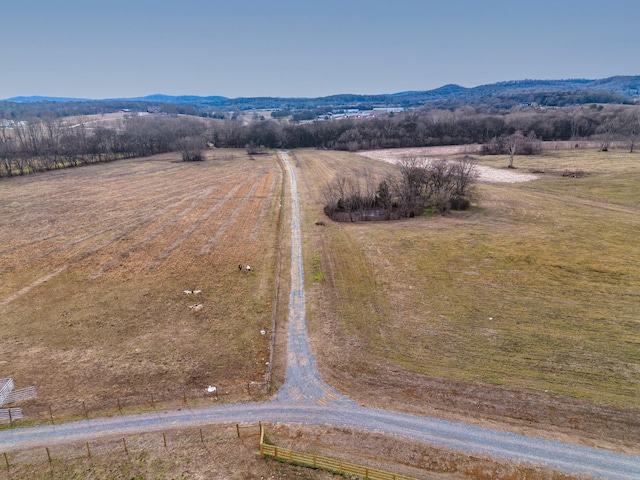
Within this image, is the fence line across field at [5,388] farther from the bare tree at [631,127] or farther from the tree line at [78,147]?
the bare tree at [631,127]

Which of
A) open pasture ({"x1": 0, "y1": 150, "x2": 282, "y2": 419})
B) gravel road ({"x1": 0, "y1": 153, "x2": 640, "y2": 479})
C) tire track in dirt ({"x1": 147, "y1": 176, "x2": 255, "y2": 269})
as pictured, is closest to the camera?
gravel road ({"x1": 0, "y1": 153, "x2": 640, "y2": 479})

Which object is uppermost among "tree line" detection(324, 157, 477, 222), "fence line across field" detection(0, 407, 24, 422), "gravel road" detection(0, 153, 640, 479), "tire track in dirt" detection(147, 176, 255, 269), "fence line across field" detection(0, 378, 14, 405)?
"tree line" detection(324, 157, 477, 222)

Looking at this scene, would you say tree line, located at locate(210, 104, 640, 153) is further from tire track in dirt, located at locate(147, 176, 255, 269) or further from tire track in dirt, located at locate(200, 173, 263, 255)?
tire track in dirt, located at locate(147, 176, 255, 269)

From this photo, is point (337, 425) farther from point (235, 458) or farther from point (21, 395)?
point (21, 395)

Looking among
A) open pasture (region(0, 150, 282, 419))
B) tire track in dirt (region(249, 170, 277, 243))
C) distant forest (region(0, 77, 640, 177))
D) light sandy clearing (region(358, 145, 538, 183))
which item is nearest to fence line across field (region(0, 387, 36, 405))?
open pasture (region(0, 150, 282, 419))

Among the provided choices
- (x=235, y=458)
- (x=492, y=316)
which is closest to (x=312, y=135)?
(x=492, y=316)

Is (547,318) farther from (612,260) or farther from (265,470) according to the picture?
(265,470)

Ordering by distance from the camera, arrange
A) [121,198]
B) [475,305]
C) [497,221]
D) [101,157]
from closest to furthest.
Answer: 1. [475,305]
2. [497,221]
3. [121,198]
4. [101,157]

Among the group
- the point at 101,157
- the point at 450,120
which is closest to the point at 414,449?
the point at 101,157
